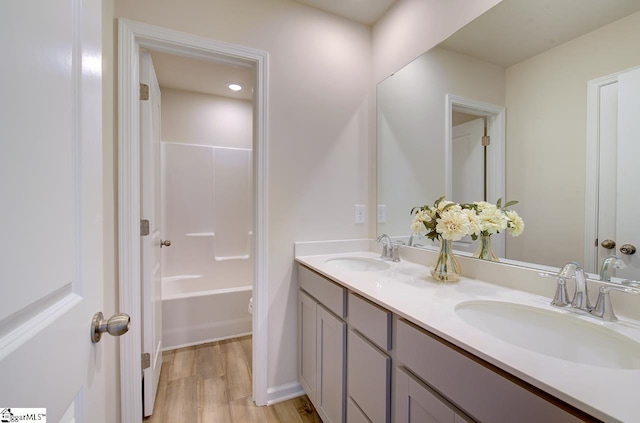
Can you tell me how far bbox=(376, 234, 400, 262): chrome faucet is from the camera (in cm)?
164

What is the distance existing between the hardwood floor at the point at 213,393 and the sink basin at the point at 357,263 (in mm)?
852

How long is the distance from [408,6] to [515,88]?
92 cm

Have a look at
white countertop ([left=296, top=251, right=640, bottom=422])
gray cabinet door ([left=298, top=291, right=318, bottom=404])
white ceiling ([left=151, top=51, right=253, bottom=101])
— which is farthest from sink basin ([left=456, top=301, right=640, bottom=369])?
white ceiling ([left=151, top=51, right=253, bottom=101])

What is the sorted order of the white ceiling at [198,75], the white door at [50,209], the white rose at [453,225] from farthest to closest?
the white ceiling at [198,75] < the white rose at [453,225] < the white door at [50,209]

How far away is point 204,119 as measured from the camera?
2.99 m

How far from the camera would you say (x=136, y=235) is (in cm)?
140

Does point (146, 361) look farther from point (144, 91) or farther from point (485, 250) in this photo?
point (485, 250)

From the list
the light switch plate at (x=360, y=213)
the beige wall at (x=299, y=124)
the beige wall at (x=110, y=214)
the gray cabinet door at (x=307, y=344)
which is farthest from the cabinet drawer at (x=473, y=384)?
the beige wall at (x=110, y=214)

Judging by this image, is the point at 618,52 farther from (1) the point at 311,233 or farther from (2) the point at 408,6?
(1) the point at 311,233

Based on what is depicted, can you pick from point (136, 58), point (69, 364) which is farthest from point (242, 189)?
point (69, 364)

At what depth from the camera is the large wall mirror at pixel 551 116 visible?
0.86 metres

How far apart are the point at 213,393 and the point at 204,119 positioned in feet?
8.44

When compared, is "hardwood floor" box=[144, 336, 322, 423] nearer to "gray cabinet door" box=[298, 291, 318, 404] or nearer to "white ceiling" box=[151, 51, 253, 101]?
"gray cabinet door" box=[298, 291, 318, 404]

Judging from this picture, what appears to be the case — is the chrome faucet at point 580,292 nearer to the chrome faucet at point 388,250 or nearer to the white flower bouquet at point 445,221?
the white flower bouquet at point 445,221
